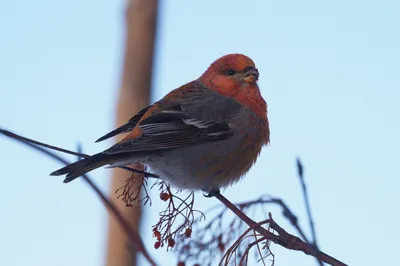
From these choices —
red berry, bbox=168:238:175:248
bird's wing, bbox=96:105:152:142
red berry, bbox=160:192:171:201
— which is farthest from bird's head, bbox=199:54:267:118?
red berry, bbox=168:238:175:248

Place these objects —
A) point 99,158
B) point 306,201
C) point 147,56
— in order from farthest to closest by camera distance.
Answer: point 147,56 → point 99,158 → point 306,201

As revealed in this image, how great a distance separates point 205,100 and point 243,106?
231mm

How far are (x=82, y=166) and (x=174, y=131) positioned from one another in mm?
873

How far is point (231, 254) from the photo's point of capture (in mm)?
2277

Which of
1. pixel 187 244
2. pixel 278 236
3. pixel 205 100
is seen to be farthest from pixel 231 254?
pixel 205 100

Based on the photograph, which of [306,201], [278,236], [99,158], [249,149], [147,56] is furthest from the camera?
[147,56]

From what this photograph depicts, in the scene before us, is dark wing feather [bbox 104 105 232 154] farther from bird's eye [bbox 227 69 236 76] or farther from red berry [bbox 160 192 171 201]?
bird's eye [bbox 227 69 236 76]

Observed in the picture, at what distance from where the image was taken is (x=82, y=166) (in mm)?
2645

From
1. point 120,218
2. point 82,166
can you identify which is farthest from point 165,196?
point 120,218

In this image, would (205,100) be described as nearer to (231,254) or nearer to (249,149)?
(249,149)

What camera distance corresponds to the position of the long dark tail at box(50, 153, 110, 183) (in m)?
2.63

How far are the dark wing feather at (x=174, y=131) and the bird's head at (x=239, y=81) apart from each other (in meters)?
0.31

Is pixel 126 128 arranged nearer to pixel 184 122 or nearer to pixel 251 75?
pixel 184 122

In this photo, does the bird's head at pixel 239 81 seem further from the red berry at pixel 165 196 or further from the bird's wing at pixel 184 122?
the red berry at pixel 165 196
